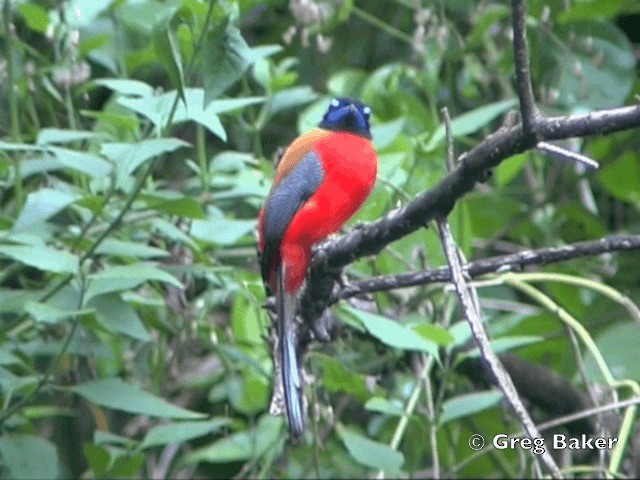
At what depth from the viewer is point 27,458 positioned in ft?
6.96

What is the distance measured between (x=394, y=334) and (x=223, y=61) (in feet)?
1.81

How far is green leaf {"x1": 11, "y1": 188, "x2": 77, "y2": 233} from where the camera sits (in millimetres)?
2031

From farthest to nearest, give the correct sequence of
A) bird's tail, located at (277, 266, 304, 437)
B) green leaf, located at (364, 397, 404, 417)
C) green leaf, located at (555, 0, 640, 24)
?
green leaf, located at (555, 0, 640, 24) < green leaf, located at (364, 397, 404, 417) < bird's tail, located at (277, 266, 304, 437)

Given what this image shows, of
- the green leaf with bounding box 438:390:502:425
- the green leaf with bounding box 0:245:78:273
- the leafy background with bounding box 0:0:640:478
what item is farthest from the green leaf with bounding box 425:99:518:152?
the green leaf with bounding box 0:245:78:273

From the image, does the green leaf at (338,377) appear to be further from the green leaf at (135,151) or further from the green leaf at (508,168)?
the green leaf at (508,168)

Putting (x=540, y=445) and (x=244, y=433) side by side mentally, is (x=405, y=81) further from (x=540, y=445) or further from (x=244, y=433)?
(x=540, y=445)

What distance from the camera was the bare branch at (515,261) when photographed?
1547 mm

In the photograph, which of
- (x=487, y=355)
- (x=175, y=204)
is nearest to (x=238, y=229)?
(x=175, y=204)

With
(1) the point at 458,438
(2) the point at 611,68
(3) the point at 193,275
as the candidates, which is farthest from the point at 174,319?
(2) the point at 611,68

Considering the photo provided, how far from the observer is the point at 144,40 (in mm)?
2877

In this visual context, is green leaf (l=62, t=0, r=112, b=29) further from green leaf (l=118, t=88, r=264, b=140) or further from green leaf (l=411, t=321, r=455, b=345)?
green leaf (l=411, t=321, r=455, b=345)

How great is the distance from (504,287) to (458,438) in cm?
43

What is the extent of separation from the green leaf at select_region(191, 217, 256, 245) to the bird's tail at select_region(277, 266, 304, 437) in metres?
0.28

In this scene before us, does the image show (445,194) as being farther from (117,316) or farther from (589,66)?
(589,66)
